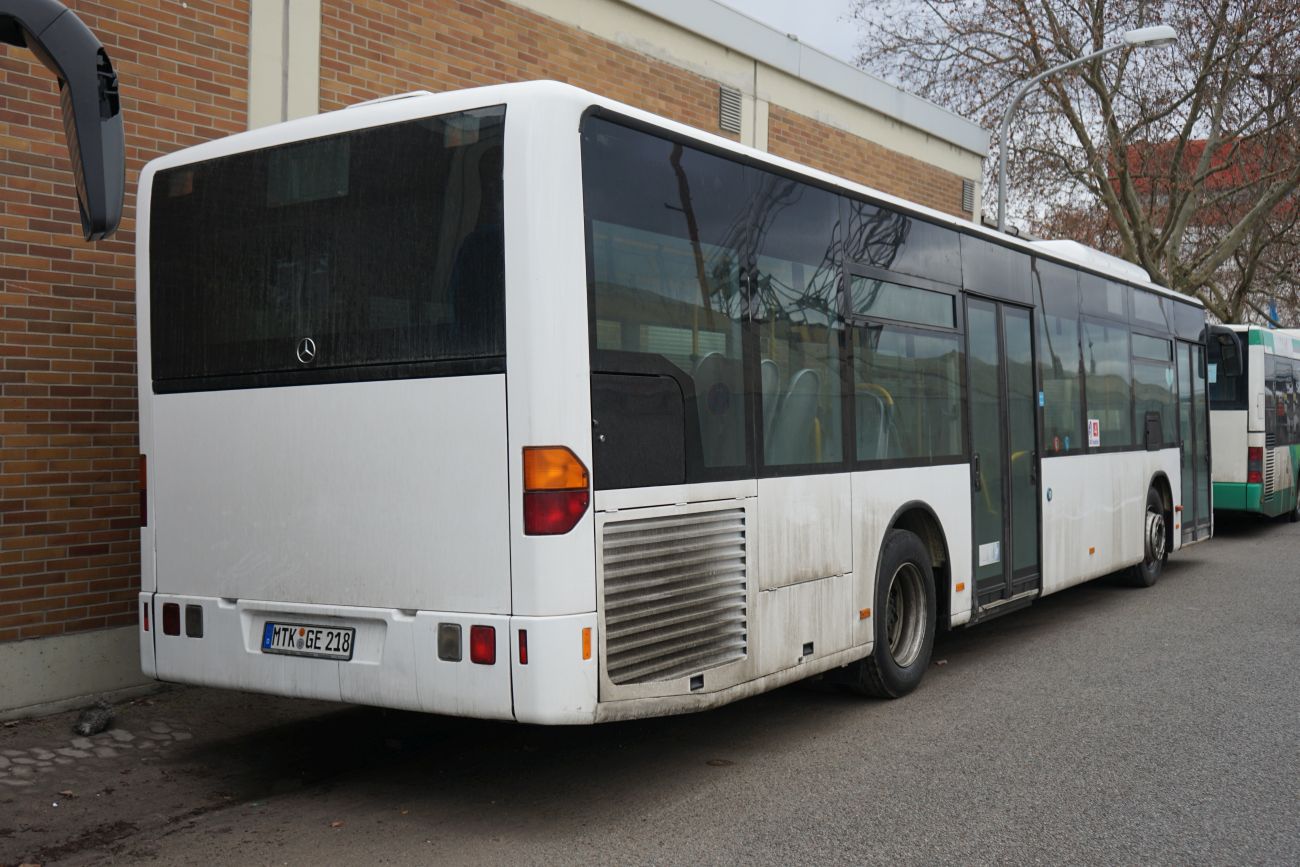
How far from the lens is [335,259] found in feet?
18.2

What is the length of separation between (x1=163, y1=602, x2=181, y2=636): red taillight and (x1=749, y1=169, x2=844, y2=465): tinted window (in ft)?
9.49

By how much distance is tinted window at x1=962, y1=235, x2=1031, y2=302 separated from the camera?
8.64 metres

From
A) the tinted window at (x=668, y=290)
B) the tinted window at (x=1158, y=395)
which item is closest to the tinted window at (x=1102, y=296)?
the tinted window at (x=1158, y=395)

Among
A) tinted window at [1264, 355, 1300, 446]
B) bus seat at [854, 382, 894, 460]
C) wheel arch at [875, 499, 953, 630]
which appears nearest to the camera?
bus seat at [854, 382, 894, 460]

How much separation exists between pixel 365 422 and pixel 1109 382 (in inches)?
312

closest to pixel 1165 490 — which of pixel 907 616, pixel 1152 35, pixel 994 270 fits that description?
pixel 994 270

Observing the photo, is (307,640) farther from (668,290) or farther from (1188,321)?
(1188,321)

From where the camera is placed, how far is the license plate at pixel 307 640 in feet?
17.7

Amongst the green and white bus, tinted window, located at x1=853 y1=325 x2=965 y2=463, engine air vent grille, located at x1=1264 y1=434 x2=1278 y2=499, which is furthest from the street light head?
tinted window, located at x1=853 y1=325 x2=965 y2=463

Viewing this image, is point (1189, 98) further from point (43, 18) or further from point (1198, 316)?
point (43, 18)

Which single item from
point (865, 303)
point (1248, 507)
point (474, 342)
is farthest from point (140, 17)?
point (1248, 507)

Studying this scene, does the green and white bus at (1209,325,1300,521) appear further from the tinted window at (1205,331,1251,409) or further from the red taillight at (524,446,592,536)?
the red taillight at (524,446,592,536)

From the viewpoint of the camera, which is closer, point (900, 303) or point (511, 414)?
point (511, 414)

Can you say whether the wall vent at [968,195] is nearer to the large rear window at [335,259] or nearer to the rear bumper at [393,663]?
the large rear window at [335,259]
